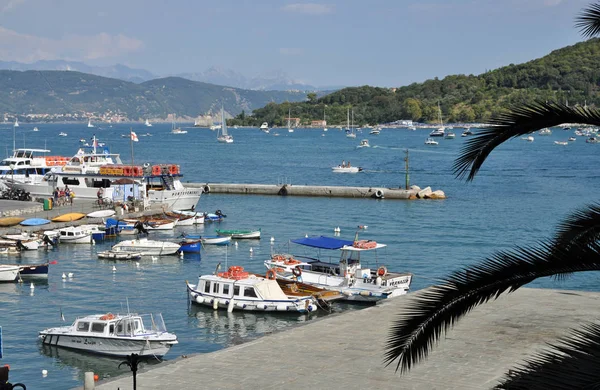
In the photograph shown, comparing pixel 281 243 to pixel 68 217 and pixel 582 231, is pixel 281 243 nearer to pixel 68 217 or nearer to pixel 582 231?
pixel 68 217

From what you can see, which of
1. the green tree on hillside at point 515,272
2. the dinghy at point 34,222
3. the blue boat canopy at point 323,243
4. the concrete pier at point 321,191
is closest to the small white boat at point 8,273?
the blue boat canopy at point 323,243

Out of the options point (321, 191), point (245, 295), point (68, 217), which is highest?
point (321, 191)

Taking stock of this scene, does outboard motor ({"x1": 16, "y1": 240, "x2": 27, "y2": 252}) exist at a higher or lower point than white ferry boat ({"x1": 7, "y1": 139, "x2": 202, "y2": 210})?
lower

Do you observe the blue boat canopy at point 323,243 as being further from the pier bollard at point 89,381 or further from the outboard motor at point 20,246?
the pier bollard at point 89,381

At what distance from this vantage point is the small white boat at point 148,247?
45.5m

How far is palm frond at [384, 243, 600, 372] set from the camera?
342 inches

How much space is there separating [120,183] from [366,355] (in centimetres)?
4382

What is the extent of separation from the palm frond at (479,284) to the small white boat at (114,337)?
17990mm

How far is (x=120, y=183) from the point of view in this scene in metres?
63.0

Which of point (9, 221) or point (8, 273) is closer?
point (8, 273)

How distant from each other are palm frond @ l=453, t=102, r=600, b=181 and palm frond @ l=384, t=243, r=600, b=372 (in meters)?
1.10

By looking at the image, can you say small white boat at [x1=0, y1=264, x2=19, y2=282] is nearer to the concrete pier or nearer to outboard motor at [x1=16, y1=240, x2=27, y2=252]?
outboard motor at [x1=16, y1=240, x2=27, y2=252]

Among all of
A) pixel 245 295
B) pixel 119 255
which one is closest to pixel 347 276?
pixel 245 295

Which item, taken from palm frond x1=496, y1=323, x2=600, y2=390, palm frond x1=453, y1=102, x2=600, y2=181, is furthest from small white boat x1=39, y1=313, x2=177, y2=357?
palm frond x1=496, y1=323, x2=600, y2=390
